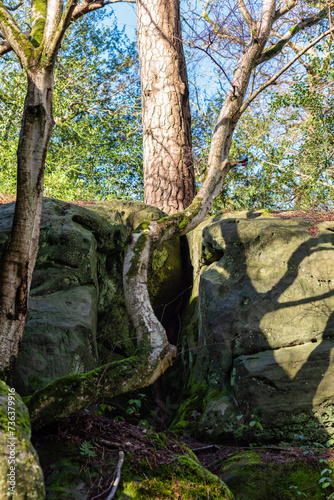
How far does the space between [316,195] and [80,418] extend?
9.62m

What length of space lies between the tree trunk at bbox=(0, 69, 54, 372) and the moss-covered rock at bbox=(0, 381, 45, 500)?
1095 mm

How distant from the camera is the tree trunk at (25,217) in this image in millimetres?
3514

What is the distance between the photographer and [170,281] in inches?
281

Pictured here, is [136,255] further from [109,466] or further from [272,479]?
[272,479]

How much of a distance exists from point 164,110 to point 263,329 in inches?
189

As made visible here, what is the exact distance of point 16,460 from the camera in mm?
2156

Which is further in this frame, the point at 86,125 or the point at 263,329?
the point at 86,125

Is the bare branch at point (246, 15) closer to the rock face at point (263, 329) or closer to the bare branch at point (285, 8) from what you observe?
the bare branch at point (285, 8)

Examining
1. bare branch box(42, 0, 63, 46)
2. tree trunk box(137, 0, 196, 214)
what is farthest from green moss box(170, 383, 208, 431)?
bare branch box(42, 0, 63, 46)

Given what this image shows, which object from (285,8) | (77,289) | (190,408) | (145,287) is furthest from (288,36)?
(190,408)

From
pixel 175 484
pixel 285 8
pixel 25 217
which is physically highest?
pixel 285 8

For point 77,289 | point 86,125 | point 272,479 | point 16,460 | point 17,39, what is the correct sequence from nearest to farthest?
point 16,460
point 272,479
point 17,39
point 77,289
point 86,125

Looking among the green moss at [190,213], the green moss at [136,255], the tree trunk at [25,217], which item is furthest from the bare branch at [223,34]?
the green moss at [136,255]

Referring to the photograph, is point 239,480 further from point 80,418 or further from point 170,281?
point 170,281
